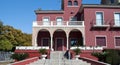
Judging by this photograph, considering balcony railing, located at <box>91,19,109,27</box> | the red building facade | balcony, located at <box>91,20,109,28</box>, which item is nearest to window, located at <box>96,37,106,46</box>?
the red building facade

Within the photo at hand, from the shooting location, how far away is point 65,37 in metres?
37.4

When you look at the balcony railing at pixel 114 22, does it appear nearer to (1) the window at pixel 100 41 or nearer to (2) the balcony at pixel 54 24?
(1) the window at pixel 100 41

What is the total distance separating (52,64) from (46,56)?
834 centimetres

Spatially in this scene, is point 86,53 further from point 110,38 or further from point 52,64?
point 52,64

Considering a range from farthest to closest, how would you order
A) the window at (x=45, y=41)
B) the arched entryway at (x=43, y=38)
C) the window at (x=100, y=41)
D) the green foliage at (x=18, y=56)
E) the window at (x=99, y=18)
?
the window at (x=45, y=41) → the arched entryway at (x=43, y=38) → the window at (x=99, y=18) → the window at (x=100, y=41) → the green foliage at (x=18, y=56)

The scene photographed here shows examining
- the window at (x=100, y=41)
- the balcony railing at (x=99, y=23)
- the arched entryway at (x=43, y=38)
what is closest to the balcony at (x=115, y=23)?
the balcony railing at (x=99, y=23)

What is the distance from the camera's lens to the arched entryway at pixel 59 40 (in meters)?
37.2

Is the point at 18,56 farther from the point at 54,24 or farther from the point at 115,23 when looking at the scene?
the point at 115,23

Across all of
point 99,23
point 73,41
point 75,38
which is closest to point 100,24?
point 99,23

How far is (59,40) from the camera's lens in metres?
37.5

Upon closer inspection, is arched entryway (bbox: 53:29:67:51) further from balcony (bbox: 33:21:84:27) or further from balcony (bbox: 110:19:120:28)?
balcony (bbox: 110:19:120:28)

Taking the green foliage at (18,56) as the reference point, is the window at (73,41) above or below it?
above

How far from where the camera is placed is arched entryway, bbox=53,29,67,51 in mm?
37244

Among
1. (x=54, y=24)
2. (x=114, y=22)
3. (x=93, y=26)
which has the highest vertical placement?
(x=114, y=22)
